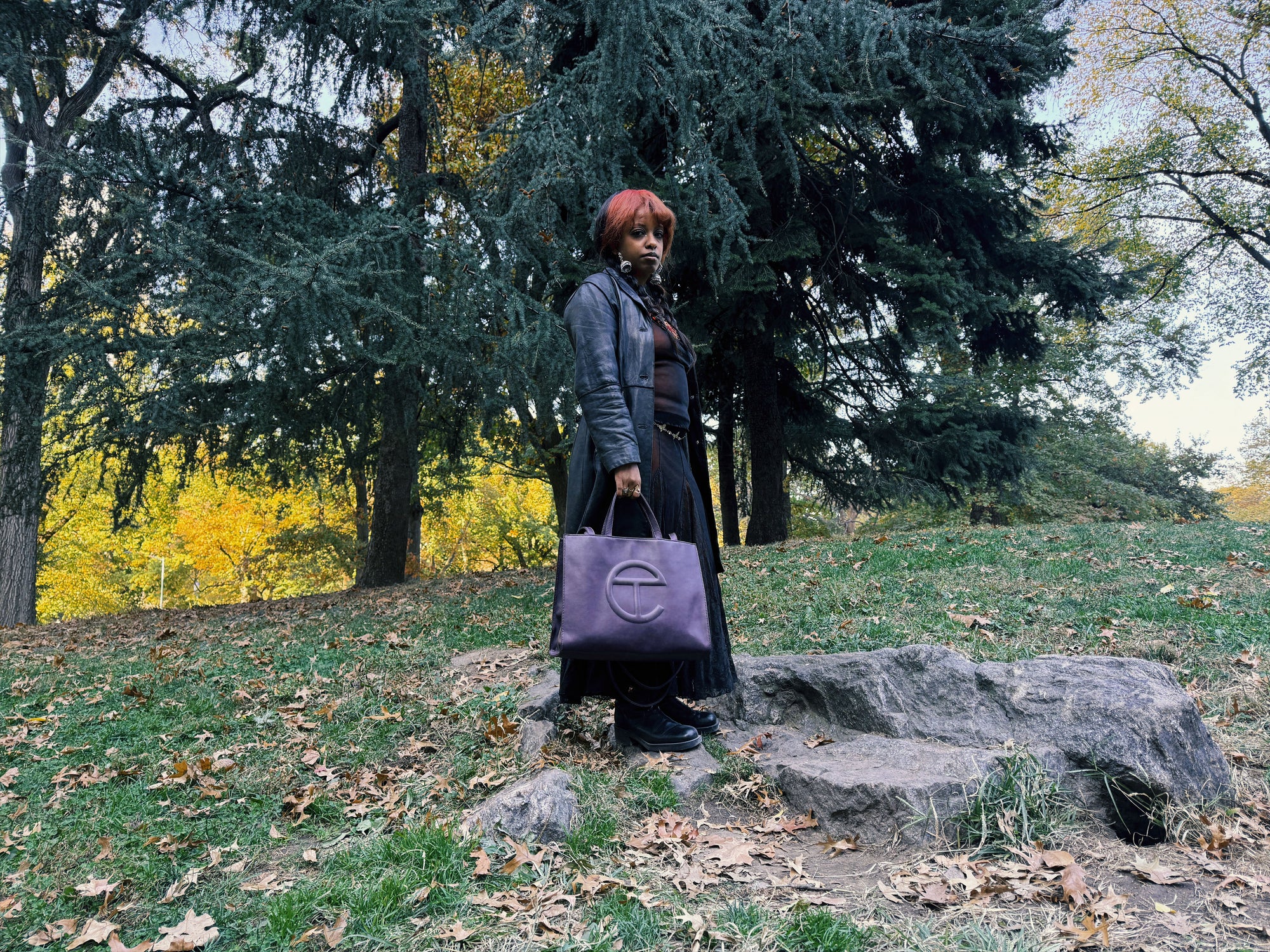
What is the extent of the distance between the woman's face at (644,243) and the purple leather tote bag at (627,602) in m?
1.22

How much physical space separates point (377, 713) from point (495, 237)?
4.56 m

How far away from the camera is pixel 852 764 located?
319 cm

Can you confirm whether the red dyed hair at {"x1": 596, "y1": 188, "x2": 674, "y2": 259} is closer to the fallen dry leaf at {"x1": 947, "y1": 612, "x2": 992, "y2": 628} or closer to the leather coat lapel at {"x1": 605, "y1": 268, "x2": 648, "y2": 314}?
the leather coat lapel at {"x1": 605, "y1": 268, "x2": 648, "y2": 314}

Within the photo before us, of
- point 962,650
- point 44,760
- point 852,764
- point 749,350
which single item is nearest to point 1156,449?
point 749,350

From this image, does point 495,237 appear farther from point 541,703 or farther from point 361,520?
point 361,520

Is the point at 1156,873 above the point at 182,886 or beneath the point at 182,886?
above

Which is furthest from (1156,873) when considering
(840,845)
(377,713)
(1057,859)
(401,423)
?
(401,423)

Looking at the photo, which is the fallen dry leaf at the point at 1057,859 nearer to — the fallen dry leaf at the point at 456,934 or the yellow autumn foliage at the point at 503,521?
the fallen dry leaf at the point at 456,934

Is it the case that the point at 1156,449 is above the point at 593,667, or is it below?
above

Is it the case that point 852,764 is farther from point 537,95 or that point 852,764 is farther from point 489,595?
point 537,95

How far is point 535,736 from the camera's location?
3.78 m

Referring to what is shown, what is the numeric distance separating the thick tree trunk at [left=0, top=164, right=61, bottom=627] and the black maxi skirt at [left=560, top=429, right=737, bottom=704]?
21.9 ft

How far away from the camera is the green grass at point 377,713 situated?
2744mm

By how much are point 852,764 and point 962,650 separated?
201 centimetres
